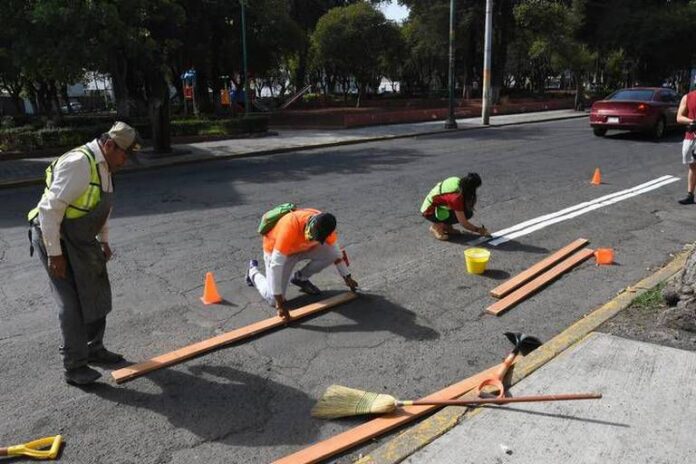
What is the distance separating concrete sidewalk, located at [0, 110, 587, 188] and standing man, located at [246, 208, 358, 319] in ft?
30.1

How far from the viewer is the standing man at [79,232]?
3369 mm

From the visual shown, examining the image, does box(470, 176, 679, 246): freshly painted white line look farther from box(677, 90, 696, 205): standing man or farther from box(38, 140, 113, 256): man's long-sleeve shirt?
box(38, 140, 113, 256): man's long-sleeve shirt

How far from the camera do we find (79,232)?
11.5 feet

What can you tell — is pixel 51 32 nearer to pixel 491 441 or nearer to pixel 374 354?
pixel 374 354

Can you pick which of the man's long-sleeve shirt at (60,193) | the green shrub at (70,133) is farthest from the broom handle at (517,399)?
the green shrub at (70,133)

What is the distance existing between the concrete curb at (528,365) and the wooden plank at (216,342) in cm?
167

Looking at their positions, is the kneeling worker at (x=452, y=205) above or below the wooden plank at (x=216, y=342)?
above

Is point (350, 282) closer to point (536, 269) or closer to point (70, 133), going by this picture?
point (536, 269)

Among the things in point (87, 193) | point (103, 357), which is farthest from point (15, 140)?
point (87, 193)

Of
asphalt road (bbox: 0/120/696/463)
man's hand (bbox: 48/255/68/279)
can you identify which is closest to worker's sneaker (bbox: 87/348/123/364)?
asphalt road (bbox: 0/120/696/463)

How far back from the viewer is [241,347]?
14.1ft

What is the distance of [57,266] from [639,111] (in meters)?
16.6

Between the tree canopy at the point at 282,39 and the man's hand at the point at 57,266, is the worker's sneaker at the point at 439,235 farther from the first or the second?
the tree canopy at the point at 282,39

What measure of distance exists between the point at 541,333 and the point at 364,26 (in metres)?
31.6
